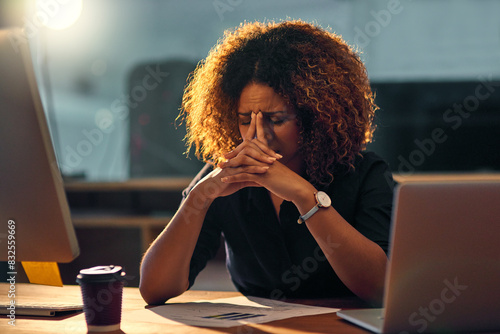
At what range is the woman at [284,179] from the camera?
3.82 ft

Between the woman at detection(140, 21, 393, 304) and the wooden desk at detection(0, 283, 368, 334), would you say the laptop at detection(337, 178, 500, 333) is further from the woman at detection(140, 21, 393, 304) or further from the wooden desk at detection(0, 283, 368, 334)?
the woman at detection(140, 21, 393, 304)

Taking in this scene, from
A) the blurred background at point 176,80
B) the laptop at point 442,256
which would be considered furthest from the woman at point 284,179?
the blurred background at point 176,80

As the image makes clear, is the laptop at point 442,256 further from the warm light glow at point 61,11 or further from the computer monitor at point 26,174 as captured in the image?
the warm light glow at point 61,11

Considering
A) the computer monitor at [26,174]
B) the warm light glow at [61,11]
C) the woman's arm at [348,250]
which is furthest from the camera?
the warm light glow at [61,11]

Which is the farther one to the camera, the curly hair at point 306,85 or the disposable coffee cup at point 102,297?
the curly hair at point 306,85

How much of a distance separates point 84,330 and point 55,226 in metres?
0.19

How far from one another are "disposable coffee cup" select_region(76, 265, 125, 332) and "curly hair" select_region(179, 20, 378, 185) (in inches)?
25.4

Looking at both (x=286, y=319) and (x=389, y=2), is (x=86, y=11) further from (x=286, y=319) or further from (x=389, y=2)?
(x=286, y=319)

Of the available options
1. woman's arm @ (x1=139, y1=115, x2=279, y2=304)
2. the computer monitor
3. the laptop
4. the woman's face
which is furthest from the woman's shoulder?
the computer monitor

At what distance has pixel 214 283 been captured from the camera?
2.09 metres

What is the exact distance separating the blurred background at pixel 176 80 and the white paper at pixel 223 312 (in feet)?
4.84

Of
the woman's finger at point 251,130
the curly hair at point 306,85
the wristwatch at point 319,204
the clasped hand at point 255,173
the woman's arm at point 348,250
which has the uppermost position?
the curly hair at point 306,85

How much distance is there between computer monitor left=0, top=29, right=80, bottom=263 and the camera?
809 mm

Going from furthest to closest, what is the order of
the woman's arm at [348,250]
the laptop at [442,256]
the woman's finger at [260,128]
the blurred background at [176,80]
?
the blurred background at [176,80], the woman's finger at [260,128], the woman's arm at [348,250], the laptop at [442,256]
